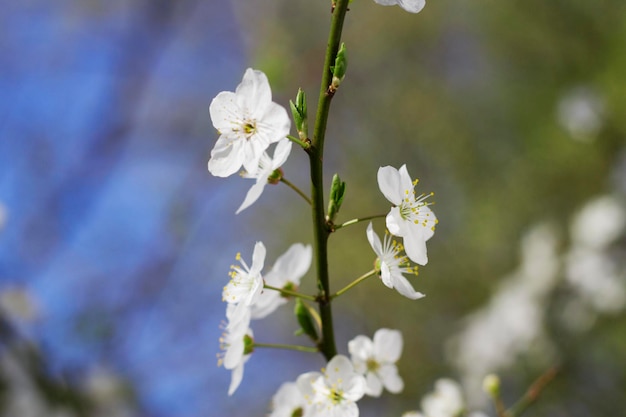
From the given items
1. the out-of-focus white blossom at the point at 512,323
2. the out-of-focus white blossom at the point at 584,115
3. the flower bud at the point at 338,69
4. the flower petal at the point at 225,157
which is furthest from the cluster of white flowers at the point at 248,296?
the out-of-focus white blossom at the point at 584,115

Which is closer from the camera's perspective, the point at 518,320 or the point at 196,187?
the point at 518,320

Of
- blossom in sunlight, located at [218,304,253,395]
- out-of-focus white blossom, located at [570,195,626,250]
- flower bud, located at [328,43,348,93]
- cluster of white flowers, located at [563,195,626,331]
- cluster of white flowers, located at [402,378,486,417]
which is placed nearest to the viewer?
flower bud, located at [328,43,348,93]

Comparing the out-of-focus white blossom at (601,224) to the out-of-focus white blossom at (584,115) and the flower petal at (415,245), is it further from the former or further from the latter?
the flower petal at (415,245)

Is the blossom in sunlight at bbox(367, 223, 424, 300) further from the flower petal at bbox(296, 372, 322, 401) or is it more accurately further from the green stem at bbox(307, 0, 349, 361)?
the flower petal at bbox(296, 372, 322, 401)

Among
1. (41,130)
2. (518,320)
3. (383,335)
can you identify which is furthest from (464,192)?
(383,335)

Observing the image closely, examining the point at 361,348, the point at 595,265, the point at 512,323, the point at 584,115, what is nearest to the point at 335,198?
the point at 361,348

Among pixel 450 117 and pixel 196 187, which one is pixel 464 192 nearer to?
pixel 450 117

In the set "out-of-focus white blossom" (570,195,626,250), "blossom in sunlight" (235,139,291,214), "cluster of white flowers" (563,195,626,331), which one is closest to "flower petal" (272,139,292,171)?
"blossom in sunlight" (235,139,291,214)
